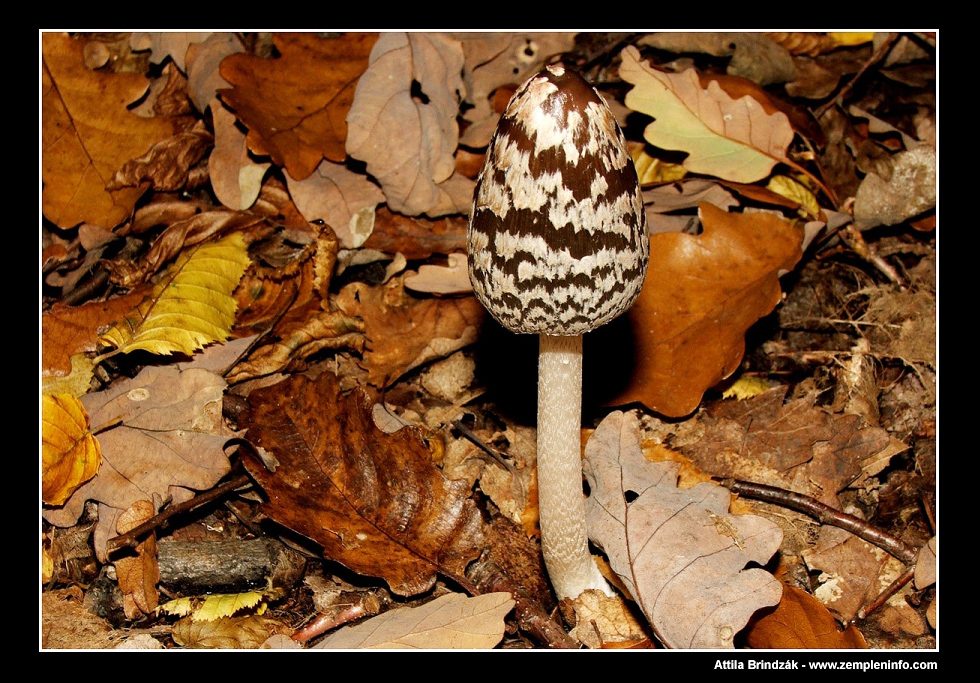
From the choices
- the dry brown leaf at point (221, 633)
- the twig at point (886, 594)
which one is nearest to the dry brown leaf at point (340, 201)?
the dry brown leaf at point (221, 633)

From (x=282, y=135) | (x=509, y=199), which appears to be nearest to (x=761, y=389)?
(x=509, y=199)

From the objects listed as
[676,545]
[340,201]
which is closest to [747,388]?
[676,545]

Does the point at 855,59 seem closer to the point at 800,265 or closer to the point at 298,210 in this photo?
the point at 800,265

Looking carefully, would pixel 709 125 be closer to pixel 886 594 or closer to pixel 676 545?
pixel 676 545

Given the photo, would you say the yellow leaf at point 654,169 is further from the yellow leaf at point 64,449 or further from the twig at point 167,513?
the yellow leaf at point 64,449

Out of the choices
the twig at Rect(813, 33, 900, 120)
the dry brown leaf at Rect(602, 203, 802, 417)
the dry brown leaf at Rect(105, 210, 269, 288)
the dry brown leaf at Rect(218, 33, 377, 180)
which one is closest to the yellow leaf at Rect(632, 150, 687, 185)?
the dry brown leaf at Rect(602, 203, 802, 417)

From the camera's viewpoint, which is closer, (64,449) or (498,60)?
(64,449)
